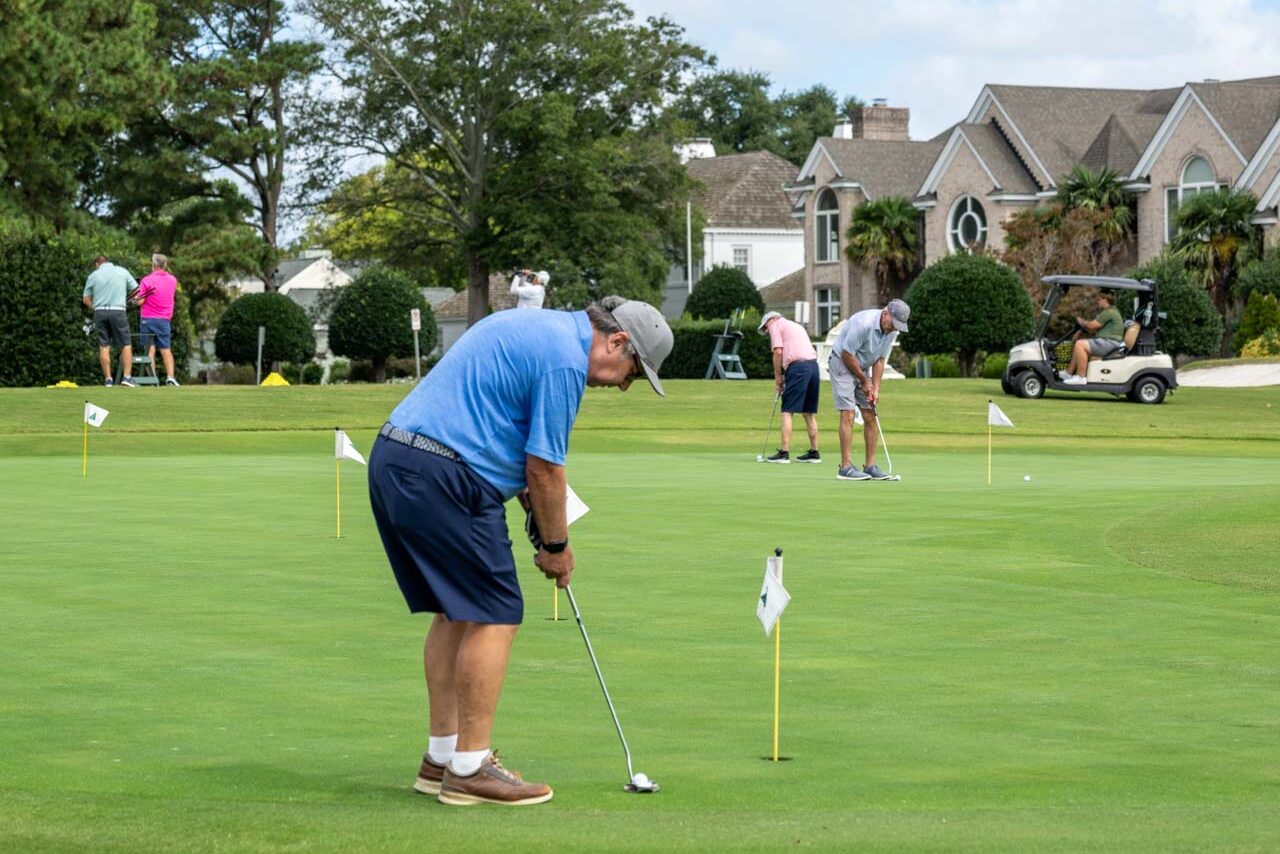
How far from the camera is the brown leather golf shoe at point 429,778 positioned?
22.5 feet

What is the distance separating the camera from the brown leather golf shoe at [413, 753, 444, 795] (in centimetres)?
685

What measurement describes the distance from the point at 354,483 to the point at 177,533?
521cm

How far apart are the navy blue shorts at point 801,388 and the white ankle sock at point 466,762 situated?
58.5 feet

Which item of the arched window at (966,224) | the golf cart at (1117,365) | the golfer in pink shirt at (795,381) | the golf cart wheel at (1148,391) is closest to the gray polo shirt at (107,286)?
the golfer in pink shirt at (795,381)

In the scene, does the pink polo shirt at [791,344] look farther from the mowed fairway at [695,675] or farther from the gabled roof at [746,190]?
the gabled roof at [746,190]

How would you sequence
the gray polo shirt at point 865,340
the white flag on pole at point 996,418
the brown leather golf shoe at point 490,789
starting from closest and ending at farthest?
1. the brown leather golf shoe at point 490,789
2. the white flag on pole at point 996,418
3. the gray polo shirt at point 865,340

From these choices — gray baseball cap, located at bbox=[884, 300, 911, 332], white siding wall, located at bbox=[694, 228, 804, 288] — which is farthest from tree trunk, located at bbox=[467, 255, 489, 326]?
gray baseball cap, located at bbox=[884, 300, 911, 332]

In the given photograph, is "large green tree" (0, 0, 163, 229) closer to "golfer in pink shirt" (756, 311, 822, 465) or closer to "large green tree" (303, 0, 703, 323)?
"large green tree" (303, 0, 703, 323)

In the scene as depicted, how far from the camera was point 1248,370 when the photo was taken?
157 feet

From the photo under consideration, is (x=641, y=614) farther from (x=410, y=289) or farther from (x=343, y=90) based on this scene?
(x=343, y=90)

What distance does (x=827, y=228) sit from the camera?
7844 cm

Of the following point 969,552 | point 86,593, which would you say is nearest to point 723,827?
point 86,593

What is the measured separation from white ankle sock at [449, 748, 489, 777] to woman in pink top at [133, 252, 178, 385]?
2740 cm

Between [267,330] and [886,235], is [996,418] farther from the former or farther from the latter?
[886,235]
